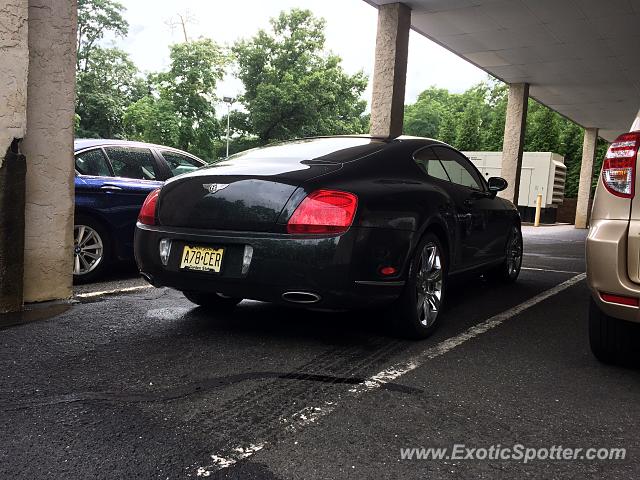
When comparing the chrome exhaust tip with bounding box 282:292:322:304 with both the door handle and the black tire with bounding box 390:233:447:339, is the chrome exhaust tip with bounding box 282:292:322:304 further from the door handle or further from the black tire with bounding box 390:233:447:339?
the door handle

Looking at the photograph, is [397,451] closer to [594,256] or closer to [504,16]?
[594,256]

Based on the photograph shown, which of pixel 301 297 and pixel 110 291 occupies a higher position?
pixel 301 297

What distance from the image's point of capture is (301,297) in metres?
3.35

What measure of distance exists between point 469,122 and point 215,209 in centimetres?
4369

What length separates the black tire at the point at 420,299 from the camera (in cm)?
369

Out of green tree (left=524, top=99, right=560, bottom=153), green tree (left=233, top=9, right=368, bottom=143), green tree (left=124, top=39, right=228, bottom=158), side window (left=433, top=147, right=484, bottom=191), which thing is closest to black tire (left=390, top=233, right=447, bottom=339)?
side window (left=433, top=147, right=484, bottom=191)

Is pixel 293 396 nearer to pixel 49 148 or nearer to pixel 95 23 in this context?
pixel 49 148


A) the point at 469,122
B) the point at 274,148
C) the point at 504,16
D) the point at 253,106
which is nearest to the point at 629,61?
the point at 504,16

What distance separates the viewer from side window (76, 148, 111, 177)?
5.53 metres

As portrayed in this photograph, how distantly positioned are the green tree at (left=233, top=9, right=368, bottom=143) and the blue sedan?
39.0 meters

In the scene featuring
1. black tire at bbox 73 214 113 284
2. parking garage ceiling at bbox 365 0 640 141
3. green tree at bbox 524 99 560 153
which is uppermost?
green tree at bbox 524 99 560 153

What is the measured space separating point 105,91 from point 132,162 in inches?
1907

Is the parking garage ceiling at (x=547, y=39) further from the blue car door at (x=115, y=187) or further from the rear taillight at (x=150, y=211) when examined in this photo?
the rear taillight at (x=150, y=211)

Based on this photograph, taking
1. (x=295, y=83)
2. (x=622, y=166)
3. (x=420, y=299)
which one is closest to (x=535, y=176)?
(x=420, y=299)
